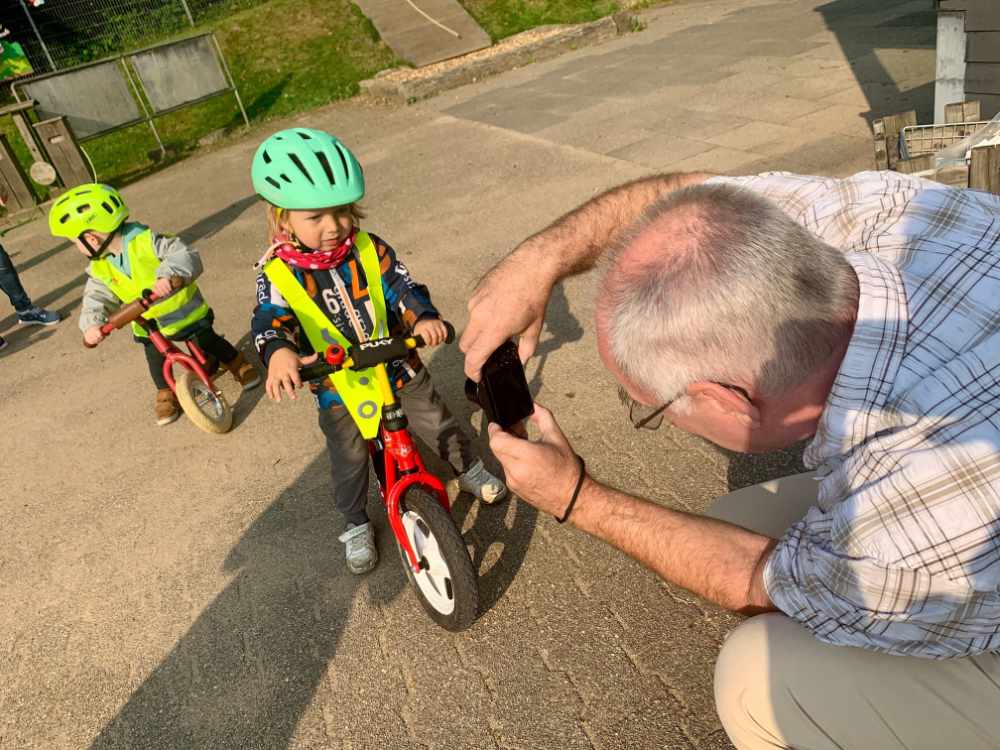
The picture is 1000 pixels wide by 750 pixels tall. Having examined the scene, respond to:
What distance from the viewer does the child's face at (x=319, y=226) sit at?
2883 millimetres

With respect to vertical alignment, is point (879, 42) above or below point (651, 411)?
below

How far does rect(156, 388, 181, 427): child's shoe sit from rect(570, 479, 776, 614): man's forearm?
11.8ft

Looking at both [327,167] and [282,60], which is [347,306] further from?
[282,60]

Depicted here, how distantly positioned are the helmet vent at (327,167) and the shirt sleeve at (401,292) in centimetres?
41

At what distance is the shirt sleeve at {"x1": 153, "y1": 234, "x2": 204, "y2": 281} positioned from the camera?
4.14 m

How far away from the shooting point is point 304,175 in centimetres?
278

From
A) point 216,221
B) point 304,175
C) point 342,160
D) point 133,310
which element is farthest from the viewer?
point 216,221

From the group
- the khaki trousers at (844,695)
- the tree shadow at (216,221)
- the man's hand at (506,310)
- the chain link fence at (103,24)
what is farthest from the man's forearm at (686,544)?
the chain link fence at (103,24)

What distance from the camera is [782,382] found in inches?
59.7

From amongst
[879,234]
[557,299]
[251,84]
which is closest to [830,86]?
[557,299]

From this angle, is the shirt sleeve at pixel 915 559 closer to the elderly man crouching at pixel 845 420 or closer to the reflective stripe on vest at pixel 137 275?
the elderly man crouching at pixel 845 420

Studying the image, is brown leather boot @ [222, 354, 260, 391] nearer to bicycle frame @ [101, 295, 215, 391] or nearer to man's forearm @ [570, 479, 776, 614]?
bicycle frame @ [101, 295, 215, 391]

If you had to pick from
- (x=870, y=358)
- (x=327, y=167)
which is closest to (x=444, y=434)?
(x=327, y=167)

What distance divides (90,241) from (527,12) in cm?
1263
